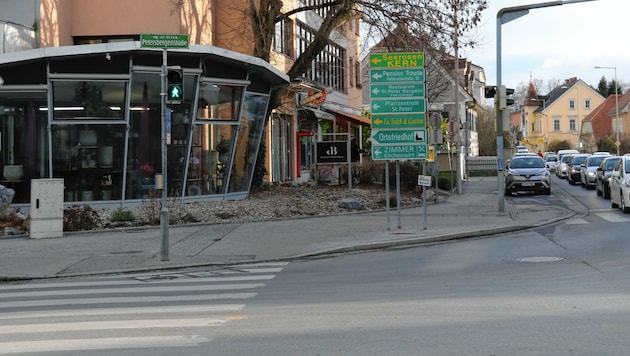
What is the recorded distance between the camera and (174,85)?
1278 cm

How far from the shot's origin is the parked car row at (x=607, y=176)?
20234 mm

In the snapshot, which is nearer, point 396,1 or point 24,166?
point 24,166

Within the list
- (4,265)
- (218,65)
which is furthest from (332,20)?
(4,265)

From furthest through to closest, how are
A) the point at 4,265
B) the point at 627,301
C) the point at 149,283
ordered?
the point at 4,265 → the point at 149,283 → the point at 627,301

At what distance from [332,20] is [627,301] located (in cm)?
1735

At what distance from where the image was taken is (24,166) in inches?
820

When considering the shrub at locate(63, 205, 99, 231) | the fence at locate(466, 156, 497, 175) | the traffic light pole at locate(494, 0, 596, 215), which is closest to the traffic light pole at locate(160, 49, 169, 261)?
the shrub at locate(63, 205, 99, 231)

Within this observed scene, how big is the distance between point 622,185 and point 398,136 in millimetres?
7800

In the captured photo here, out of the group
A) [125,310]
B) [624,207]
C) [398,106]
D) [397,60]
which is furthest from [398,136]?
[125,310]

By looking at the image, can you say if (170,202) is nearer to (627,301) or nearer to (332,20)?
(332,20)

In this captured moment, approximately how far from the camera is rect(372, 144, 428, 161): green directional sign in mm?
16953

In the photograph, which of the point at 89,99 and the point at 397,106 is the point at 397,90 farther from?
the point at 89,99

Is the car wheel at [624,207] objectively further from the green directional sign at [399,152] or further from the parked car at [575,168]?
the parked car at [575,168]

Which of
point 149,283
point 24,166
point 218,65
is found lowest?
point 149,283
